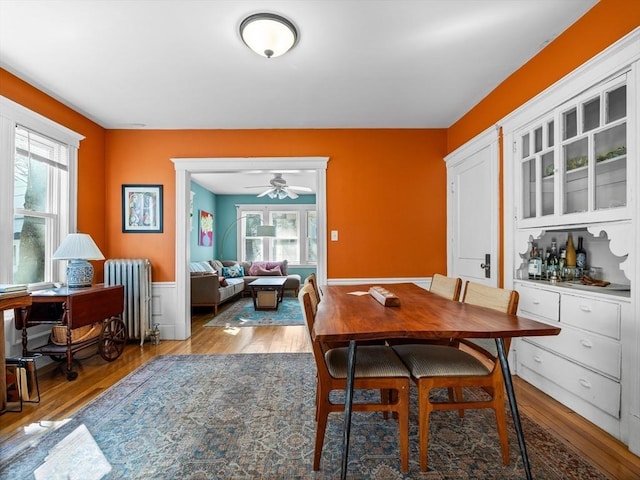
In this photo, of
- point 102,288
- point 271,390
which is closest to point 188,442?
point 271,390

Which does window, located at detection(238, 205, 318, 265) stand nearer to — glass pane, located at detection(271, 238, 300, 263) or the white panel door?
glass pane, located at detection(271, 238, 300, 263)

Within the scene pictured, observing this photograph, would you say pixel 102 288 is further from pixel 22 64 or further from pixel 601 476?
pixel 601 476

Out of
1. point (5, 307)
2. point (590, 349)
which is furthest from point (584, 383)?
point (5, 307)

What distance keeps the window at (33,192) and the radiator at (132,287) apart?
1.57 feet

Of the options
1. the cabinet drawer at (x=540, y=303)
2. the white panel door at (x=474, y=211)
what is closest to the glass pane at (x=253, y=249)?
the white panel door at (x=474, y=211)

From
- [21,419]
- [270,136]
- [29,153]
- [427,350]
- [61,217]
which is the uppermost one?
[270,136]

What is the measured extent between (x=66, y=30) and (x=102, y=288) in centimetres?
212

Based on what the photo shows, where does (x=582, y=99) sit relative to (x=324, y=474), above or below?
above

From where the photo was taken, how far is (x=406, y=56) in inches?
95.5

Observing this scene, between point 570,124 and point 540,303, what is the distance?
50.0 inches

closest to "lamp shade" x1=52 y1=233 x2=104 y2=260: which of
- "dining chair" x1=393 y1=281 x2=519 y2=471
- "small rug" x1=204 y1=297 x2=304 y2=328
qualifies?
"small rug" x1=204 y1=297 x2=304 y2=328

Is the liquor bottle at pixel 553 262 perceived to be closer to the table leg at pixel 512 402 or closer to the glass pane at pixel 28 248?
the table leg at pixel 512 402

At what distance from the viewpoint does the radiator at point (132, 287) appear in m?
3.57

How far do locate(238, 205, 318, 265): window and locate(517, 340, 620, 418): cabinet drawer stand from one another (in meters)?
6.12
